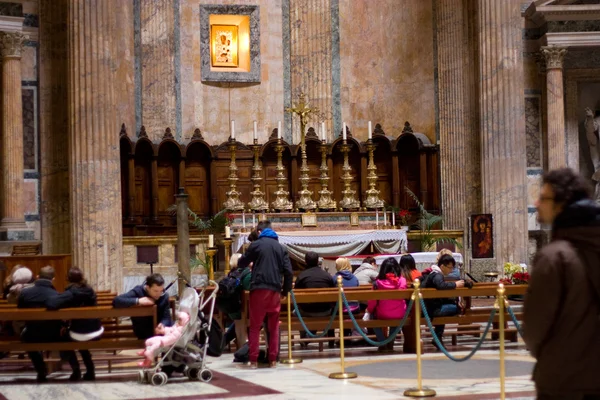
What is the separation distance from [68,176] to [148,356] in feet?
31.9

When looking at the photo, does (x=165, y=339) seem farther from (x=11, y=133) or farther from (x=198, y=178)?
(x=198, y=178)

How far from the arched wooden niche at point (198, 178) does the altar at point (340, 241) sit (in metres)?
3.90

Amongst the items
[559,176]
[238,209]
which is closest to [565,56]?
[238,209]

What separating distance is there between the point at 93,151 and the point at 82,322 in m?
8.10

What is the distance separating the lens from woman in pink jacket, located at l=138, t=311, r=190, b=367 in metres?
9.66

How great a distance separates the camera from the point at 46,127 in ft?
62.1

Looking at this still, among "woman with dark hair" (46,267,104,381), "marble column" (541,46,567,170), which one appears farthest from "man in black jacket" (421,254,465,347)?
"marble column" (541,46,567,170)

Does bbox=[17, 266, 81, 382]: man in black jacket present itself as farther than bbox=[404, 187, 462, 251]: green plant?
No

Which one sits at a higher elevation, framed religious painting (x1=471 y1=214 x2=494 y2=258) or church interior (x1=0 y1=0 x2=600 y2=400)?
church interior (x1=0 y1=0 x2=600 y2=400)

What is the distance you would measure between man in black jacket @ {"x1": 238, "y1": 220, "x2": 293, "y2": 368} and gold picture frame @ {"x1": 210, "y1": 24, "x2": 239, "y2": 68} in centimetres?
1355

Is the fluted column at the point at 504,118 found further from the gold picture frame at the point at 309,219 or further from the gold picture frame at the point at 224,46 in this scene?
the gold picture frame at the point at 224,46

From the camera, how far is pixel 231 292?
12.0 meters

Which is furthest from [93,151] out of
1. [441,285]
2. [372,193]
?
[441,285]

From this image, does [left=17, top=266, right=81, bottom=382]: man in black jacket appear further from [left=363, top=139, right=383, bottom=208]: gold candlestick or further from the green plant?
the green plant
